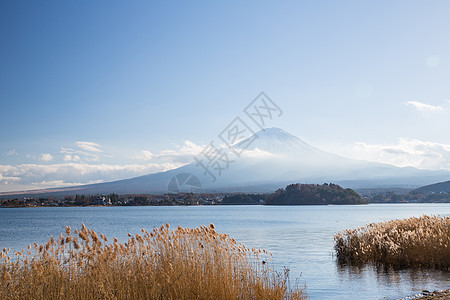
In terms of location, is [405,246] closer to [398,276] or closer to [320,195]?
[398,276]

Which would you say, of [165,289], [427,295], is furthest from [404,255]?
[165,289]

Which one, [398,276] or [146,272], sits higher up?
[146,272]

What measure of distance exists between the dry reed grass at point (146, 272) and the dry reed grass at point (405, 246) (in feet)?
29.4

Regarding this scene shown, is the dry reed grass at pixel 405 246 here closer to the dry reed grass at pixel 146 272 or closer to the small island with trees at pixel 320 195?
the dry reed grass at pixel 146 272

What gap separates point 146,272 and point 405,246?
37.9ft

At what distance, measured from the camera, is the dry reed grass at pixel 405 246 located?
1602cm

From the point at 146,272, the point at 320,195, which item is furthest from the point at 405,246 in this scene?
the point at 320,195

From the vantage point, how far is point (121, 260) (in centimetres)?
932

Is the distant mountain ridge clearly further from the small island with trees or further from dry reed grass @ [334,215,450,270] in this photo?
dry reed grass @ [334,215,450,270]

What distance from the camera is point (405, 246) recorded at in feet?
56.4

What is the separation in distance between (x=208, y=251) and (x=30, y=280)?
330cm

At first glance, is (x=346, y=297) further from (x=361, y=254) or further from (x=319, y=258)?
(x=319, y=258)

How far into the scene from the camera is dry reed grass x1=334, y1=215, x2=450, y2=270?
631 inches

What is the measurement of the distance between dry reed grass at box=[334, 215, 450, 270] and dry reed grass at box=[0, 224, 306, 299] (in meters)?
8.95
